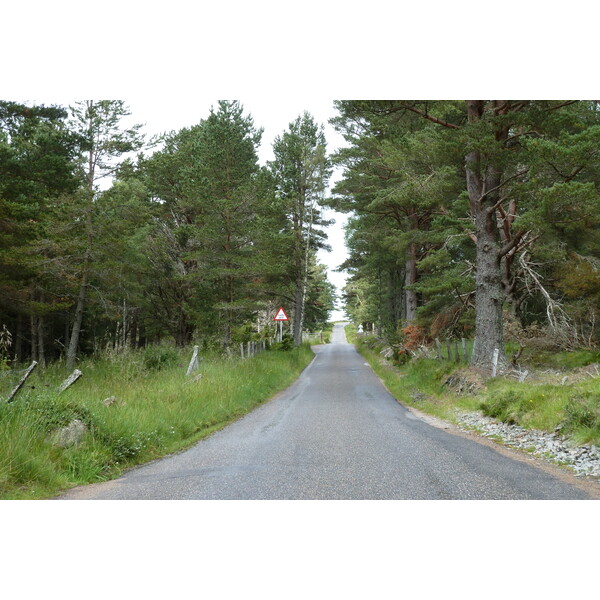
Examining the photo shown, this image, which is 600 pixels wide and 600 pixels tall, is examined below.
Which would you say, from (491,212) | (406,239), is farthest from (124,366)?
(406,239)

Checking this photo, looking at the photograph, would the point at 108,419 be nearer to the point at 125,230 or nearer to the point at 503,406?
the point at 503,406

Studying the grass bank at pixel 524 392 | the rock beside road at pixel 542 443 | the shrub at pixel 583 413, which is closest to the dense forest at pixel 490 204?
the grass bank at pixel 524 392

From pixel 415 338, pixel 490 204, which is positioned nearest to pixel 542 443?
pixel 490 204

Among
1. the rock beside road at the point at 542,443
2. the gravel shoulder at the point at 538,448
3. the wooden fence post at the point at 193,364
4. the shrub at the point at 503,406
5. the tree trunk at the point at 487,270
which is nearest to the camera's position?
the gravel shoulder at the point at 538,448

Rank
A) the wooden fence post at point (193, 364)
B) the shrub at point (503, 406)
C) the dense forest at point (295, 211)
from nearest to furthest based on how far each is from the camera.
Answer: the shrub at point (503, 406), the dense forest at point (295, 211), the wooden fence post at point (193, 364)

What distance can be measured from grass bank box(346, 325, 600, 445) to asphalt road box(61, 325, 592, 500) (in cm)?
108

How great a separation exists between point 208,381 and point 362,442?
5.00 metres

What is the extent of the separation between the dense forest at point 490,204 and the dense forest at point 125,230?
16.9 ft

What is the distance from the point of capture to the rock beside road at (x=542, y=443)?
4637mm

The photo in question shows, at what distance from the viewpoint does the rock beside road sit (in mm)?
4637

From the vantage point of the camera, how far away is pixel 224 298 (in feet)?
56.9

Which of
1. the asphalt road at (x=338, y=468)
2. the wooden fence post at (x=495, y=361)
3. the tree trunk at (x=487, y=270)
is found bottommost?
the asphalt road at (x=338, y=468)

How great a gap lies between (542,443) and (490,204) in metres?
6.58

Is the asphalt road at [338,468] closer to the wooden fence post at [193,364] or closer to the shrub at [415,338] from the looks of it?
the wooden fence post at [193,364]
